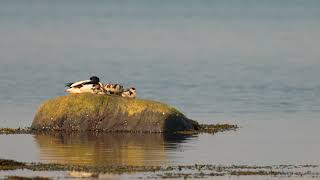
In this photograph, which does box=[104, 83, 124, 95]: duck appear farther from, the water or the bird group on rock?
the water

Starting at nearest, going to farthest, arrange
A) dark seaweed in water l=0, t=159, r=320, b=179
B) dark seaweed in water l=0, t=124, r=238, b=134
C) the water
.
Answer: dark seaweed in water l=0, t=159, r=320, b=179, the water, dark seaweed in water l=0, t=124, r=238, b=134

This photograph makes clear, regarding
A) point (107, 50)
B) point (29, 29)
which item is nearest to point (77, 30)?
point (29, 29)

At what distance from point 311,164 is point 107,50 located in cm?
6137

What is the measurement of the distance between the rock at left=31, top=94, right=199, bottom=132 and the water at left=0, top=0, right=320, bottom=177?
90 cm

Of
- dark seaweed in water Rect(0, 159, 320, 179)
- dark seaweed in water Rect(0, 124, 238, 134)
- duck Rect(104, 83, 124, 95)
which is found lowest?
dark seaweed in water Rect(0, 159, 320, 179)

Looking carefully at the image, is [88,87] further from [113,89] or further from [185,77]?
[185,77]

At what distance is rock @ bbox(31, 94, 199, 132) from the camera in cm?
4103

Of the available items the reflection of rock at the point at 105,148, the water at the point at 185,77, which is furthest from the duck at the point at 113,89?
the water at the point at 185,77

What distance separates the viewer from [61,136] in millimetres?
40438

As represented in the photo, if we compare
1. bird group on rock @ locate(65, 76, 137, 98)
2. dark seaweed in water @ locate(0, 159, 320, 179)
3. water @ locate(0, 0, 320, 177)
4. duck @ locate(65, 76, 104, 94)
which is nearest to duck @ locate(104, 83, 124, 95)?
bird group on rock @ locate(65, 76, 137, 98)

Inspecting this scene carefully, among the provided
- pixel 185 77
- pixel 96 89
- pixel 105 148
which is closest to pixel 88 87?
pixel 96 89

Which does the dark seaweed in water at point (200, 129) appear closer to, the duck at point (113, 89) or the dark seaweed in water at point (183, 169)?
the duck at point (113, 89)

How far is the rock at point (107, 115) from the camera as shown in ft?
135

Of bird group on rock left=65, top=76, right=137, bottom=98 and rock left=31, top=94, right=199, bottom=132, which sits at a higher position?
bird group on rock left=65, top=76, right=137, bottom=98
